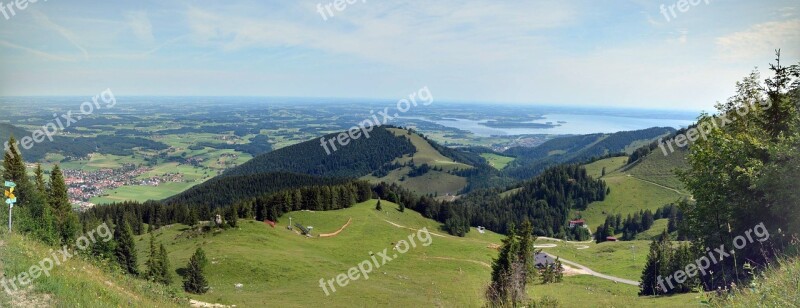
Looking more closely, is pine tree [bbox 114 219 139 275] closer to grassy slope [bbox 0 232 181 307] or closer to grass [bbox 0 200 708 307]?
grass [bbox 0 200 708 307]

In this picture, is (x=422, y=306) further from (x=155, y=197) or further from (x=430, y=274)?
(x=155, y=197)

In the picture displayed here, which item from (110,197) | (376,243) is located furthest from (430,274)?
(110,197)

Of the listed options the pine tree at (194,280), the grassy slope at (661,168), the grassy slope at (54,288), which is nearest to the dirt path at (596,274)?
the pine tree at (194,280)

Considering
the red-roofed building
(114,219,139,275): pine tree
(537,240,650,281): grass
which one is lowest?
the red-roofed building

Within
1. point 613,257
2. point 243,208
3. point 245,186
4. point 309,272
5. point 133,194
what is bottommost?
point 133,194

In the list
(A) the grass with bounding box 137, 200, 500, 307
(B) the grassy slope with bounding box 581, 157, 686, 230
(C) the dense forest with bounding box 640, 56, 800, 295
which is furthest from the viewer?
(B) the grassy slope with bounding box 581, 157, 686, 230

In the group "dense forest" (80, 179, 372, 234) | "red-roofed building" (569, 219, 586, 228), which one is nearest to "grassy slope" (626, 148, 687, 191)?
"red-roofed building" (569, 219, 586, 228)

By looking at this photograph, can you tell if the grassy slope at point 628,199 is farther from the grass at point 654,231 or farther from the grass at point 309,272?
the grass at point 309,272

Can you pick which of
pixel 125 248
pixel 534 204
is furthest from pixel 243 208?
pixel 534 204

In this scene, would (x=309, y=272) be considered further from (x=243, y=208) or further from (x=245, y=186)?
(x=245, y=186)
